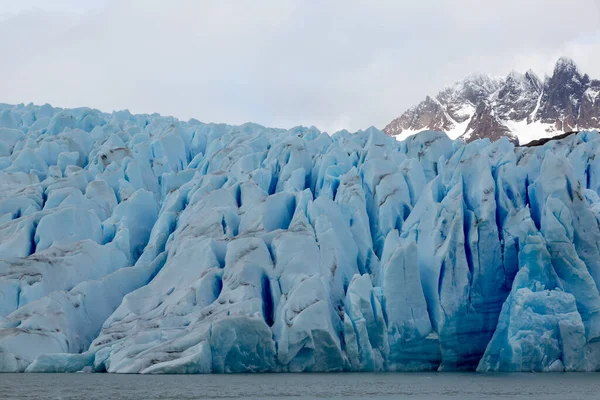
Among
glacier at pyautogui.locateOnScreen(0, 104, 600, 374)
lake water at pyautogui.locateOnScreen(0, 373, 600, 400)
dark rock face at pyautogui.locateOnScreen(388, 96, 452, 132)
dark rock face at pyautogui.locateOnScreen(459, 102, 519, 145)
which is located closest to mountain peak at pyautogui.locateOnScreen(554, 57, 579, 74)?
dark rock face at pyautogui.locateOnScreen(459, 102, 519, 145)

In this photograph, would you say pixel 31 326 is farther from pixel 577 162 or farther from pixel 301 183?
pixel 577 162

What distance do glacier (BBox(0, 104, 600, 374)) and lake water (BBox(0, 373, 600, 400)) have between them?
2.53 feet

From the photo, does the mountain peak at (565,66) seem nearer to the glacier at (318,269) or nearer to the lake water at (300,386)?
the glacier at (318,269)

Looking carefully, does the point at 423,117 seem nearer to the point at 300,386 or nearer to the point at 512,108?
the point at 512,108

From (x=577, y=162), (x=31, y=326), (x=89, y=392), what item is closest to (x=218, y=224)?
(x=31, y=326)

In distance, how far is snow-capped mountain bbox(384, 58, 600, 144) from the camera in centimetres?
7681

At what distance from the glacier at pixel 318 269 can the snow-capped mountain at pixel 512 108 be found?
2043 inches

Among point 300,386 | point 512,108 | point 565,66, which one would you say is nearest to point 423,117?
point 512,108

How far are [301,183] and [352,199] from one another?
2.80m

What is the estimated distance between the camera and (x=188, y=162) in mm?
31641

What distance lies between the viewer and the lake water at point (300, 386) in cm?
1541

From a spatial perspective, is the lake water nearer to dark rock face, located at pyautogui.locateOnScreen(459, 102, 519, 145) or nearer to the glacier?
the glacier

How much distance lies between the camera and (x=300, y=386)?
1700 cm

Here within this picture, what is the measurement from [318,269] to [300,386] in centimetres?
468
